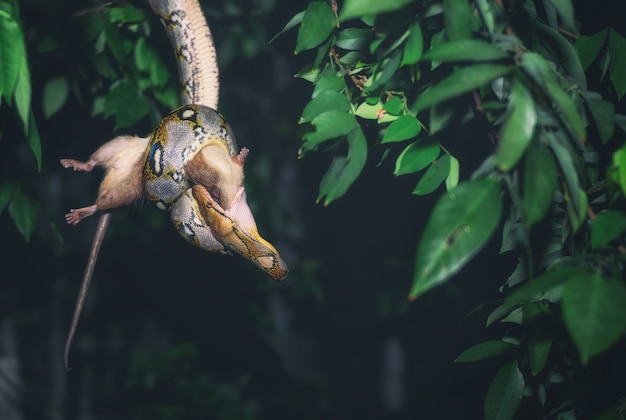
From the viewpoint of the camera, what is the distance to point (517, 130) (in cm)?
73

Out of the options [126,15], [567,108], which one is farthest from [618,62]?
[126,15]

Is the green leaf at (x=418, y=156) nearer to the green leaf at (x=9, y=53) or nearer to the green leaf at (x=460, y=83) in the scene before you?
the green leaf at (x=460, y=83)

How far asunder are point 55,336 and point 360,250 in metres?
1.90

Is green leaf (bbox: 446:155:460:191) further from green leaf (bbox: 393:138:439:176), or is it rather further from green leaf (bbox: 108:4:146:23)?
green leaf (bbox: 108:4:146:23)

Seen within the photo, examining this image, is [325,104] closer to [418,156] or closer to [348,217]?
[418,156]

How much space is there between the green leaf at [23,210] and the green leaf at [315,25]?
3.71ft

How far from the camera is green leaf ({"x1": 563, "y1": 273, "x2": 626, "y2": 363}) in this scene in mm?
643

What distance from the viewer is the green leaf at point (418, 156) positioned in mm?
1163

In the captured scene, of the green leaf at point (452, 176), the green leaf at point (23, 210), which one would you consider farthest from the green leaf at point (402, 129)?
the green leaf at point (23, 210)

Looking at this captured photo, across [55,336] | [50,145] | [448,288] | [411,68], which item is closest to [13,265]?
[55,336]

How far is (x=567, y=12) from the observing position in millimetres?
928

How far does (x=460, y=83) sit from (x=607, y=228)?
0.31 m

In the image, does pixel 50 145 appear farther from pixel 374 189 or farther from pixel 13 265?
pixel 374 189

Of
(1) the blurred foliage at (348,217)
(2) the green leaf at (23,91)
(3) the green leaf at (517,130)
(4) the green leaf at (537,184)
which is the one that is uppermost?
(2) the green leaf at (23,91)
